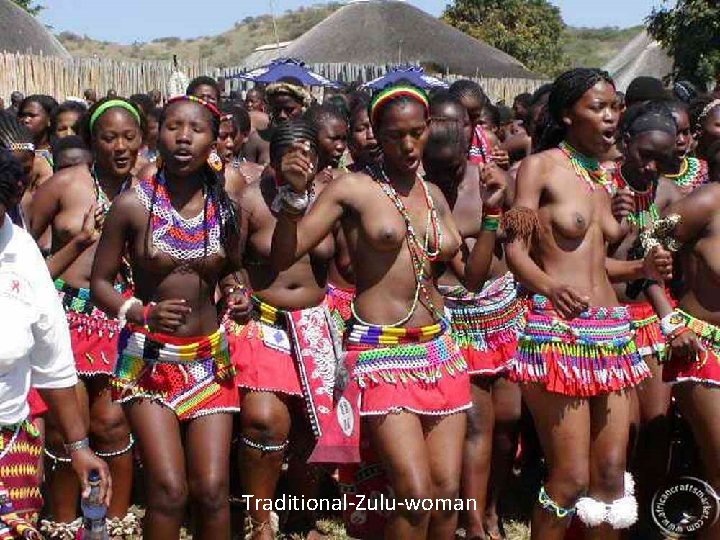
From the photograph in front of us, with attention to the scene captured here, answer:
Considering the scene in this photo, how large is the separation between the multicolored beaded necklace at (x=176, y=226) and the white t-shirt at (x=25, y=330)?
111 centimetres

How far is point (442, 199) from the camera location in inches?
197

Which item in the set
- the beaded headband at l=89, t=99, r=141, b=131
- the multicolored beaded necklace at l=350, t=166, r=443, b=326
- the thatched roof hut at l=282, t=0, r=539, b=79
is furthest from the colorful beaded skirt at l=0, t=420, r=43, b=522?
the thatched roof hut at l=282, t=0, r=539, b=79

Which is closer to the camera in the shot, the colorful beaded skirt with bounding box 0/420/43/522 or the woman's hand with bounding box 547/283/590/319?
the colorful beaded skirt with bounding box 0/420/43/522

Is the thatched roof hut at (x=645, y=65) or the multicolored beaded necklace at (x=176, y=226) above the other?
the multicolored beaded necklace at (x=176, y=226)

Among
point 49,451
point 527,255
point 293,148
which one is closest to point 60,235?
point 49,451

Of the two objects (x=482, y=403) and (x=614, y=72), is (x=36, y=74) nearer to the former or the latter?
(x=482, y=403)

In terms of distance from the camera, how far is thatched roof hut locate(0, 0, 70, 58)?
1092 inches

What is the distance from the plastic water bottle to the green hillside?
206 ft

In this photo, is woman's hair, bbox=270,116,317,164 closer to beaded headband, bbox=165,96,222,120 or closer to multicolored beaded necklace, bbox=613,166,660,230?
beaded headband, bbox=165,96,222,120

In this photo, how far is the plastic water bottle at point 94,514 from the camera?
3516mm

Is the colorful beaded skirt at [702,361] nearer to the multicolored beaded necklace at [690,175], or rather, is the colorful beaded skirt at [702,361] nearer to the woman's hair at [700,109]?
the multicolored beaded necklace at [690,175]

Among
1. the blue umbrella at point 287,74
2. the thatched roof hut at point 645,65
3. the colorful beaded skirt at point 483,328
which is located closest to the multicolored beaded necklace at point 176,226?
the colorful beaded skirt at point 483,328

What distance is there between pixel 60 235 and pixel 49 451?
1052 mm

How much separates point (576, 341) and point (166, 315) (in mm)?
1690
